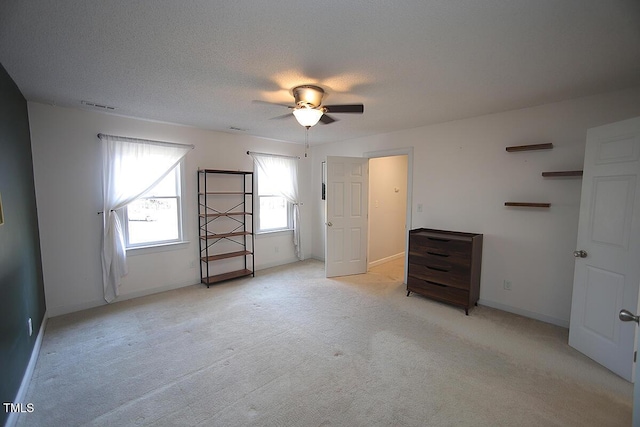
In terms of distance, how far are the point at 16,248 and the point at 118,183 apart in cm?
146

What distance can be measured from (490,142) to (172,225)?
4567mm

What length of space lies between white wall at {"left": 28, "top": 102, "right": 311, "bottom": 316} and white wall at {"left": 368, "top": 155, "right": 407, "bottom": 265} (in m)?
3.23

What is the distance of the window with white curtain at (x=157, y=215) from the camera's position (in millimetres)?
3645

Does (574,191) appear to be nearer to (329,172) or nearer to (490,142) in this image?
(490,142)

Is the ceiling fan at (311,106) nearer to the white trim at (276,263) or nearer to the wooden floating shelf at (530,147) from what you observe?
the wooden floating shelf at (530,147)

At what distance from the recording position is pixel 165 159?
3766mm

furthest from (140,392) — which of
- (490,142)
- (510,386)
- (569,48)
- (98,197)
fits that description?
(490,142)

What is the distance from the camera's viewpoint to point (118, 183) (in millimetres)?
3420

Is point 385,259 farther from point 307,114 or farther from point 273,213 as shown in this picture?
point 307,114

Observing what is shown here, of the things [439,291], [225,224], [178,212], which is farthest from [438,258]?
[178,212]

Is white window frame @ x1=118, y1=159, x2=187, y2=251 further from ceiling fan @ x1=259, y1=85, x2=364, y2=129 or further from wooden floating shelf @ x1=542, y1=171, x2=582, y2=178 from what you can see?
wooden floating shelf @ x1=542, y1=171, x2=582, y2=178

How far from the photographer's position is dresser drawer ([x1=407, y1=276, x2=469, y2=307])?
10.5 ft

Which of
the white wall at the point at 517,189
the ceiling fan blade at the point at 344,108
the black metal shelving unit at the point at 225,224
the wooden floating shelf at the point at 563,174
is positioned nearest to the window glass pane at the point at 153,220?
the black metal shelving unit at the point at 225,224

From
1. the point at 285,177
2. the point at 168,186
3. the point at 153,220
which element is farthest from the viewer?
the point at 285,177
